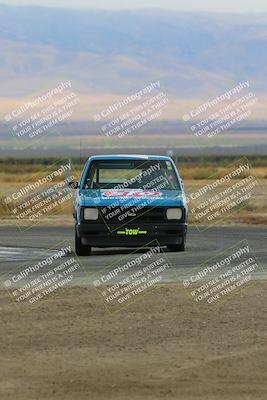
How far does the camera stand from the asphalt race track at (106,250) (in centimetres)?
2019

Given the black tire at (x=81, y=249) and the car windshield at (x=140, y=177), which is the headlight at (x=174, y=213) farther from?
the black tire at (x=81, y=249)

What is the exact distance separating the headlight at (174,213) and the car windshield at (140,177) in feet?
2.31

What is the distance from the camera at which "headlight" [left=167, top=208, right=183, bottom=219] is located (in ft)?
75.3

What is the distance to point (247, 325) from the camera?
14.2m

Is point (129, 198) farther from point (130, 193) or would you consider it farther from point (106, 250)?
point (106, 250)

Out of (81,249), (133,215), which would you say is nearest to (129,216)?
(133,215)

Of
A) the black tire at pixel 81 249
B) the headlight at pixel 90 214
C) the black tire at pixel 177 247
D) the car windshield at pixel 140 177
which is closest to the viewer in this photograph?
the headlight at pixel 90 214

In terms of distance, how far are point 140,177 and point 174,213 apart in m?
1.11

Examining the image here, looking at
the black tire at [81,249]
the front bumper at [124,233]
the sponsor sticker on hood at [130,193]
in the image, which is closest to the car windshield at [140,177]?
the sponsor sticker on hood at [130,193]

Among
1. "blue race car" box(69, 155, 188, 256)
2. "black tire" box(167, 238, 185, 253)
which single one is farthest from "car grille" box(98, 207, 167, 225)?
"black tire" box(167, 238, 185, 253)

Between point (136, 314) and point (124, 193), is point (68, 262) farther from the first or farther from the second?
point (136, 314)

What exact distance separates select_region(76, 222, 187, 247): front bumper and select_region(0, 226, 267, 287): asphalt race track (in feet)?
0.85

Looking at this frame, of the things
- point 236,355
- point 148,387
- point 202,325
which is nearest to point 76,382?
point 148,387

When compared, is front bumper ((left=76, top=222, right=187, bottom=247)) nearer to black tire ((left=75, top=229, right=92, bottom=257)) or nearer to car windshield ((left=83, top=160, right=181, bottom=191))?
black tire ((left=75, top=229, right=92, bottom=257))
